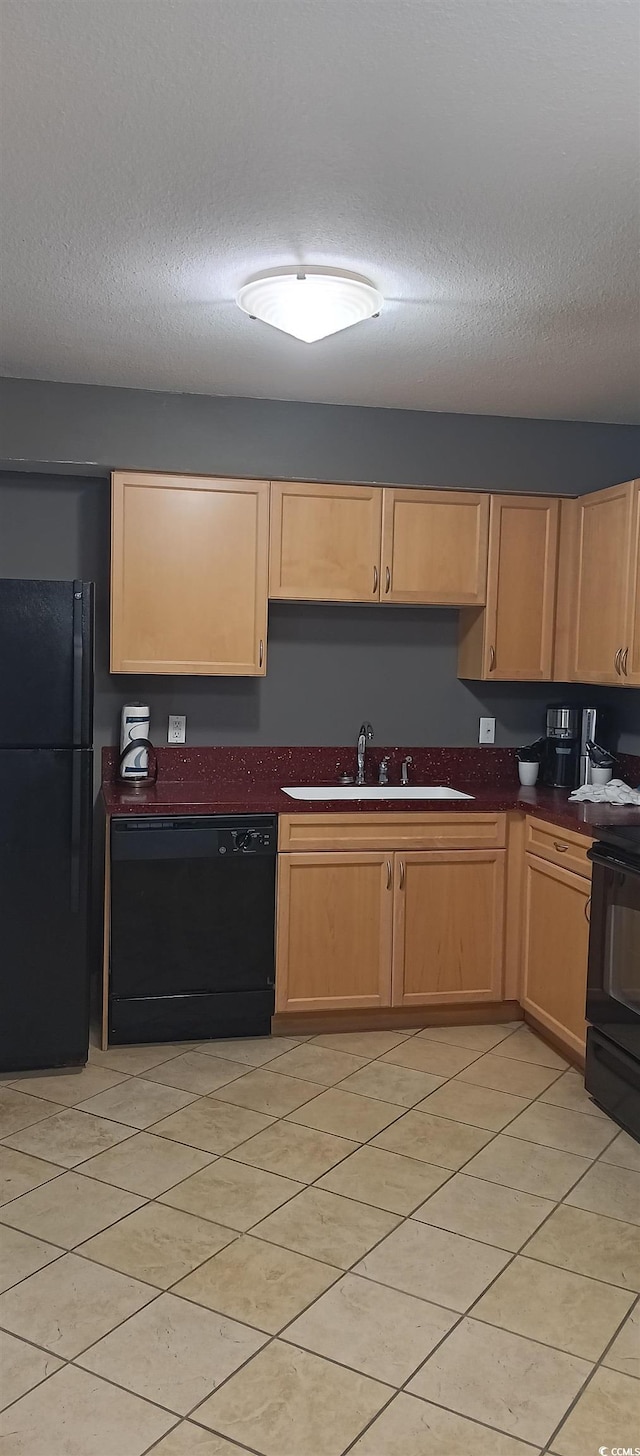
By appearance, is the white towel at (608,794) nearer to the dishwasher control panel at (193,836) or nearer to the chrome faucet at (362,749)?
the chrome faucet at (362,749)

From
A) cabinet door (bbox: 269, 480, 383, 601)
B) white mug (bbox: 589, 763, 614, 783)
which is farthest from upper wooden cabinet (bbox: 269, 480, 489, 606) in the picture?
white mug (bbox: 589, 763, 614, 783)

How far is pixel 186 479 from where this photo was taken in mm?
4043

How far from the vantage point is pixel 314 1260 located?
8.40 ft

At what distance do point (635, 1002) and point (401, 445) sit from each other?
2.23m

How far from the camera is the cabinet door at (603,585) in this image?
13.1 feet

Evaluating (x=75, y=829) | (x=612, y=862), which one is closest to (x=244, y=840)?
(x=75, y=829)

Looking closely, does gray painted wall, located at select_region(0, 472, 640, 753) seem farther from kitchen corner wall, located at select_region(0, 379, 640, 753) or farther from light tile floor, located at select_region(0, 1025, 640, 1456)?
light tile floor, located at select_region(0, 1025, 640, 1456)

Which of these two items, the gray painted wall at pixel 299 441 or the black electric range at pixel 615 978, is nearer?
the black electric range at pixel 615 978

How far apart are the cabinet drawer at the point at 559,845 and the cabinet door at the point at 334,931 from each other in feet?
1.76

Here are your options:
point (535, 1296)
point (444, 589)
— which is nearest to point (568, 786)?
point (444, 589)

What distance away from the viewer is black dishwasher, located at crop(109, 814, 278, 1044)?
12.4 feet

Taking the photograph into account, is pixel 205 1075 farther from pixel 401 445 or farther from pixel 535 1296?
pixel 401 445

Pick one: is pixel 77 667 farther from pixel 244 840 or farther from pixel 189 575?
pixel 244 840

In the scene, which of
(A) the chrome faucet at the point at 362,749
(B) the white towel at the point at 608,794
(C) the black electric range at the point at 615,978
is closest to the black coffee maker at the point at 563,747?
(B) the white towel at the point at 608,794
